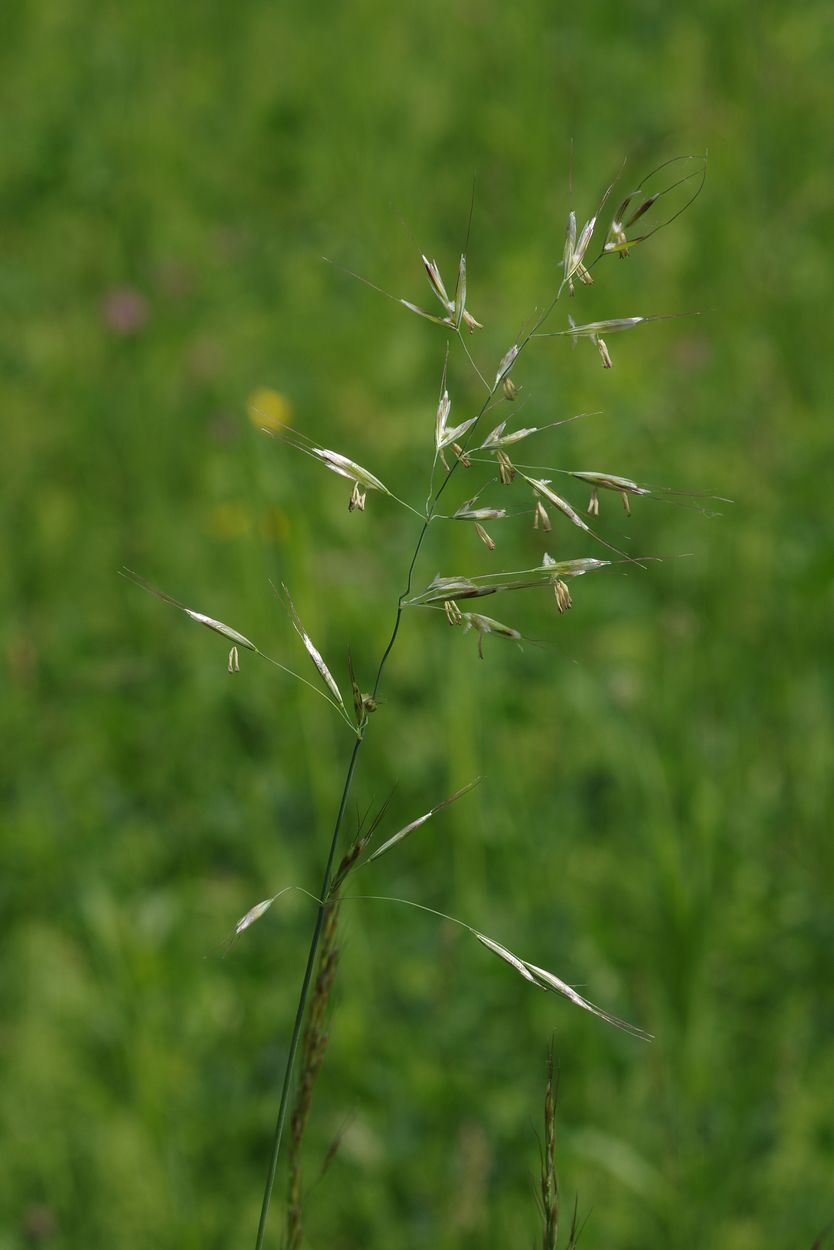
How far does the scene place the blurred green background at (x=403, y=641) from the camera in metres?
2.24

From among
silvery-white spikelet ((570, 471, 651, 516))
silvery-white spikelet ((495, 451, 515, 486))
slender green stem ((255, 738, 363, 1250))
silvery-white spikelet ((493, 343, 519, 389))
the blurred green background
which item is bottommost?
the blurred green background

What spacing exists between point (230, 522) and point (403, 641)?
603 millimetres

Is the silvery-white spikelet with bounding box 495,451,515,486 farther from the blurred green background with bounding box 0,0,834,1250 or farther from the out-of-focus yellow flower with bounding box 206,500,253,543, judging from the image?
the out-of-focus yellow flower with bounding box 206,500,253,543

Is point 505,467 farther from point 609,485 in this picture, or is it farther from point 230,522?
point 230,522

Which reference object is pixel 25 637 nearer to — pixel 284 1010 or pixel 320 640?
pixel 320 640

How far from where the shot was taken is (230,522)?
345cm

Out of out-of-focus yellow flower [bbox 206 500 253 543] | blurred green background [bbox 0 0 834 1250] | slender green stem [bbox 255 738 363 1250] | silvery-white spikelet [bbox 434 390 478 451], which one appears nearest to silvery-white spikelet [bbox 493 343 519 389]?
silvery-white spikelet [bbox 434 390 478 451]

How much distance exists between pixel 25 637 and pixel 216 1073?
136 centimetres

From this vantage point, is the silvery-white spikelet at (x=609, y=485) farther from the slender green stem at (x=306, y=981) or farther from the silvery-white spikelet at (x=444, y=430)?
the slender green stem at (x=306, y=981)

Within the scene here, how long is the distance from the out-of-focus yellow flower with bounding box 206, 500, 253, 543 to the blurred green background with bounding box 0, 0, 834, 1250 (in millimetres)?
17

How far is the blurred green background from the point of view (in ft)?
7.34

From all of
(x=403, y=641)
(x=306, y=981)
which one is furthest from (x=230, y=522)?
(x=306, y=981)

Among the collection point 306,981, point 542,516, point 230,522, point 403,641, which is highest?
point 542,516

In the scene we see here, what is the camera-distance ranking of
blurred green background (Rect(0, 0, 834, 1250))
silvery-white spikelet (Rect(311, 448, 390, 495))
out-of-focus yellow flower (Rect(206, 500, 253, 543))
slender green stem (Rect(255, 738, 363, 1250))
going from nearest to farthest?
slender green stem (Rect(255, 738, 363, 1250)), silvery-white spikelet (Rect(311, 448, 390, 495)), blurred green background (Rect(0, 0, 834, 1250)), out-of-focus yellow flower (Rect(206, 500, 253, 543))
